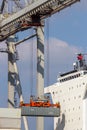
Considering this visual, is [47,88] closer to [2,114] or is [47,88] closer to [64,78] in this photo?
[64,78]

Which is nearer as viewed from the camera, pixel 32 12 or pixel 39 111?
pixel 32 12

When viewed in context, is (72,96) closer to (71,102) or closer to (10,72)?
(71,102)

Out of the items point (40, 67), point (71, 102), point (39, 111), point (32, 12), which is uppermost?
point (32, 12)

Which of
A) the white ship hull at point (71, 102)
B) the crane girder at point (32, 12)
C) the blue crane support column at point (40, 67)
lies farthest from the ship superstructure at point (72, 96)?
the crane girder at point (32, 12)

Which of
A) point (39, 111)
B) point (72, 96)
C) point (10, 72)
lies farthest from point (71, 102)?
point (10, 72)

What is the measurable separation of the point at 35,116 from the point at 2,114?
2.76 meters

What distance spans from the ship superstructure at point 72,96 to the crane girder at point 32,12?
18.7 ft

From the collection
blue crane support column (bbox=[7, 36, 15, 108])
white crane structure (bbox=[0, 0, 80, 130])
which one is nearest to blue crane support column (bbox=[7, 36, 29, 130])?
blue crane support column (bbox=[7, 36, 15, 108])

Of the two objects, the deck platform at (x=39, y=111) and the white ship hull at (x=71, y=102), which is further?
the deck platform at (x=39, y=111)

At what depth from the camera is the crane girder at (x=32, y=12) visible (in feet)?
152

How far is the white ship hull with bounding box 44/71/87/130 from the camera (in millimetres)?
48594

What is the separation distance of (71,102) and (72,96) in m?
0.52

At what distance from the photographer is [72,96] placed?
5141 centimetres

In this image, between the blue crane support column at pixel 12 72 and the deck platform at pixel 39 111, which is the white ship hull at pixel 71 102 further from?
the blue crane support column at pixel 12 72
